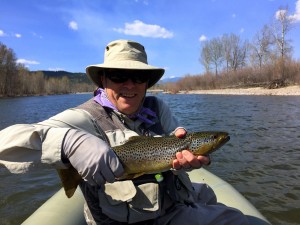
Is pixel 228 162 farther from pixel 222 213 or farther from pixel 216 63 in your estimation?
pixel 216 63

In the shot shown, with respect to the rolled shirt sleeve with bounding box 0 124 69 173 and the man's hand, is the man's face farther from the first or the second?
the rolled shirt sleeve with bounding box 0 124 69 173

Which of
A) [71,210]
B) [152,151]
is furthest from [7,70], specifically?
[152,151]

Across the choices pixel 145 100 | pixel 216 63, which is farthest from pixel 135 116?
pixel 216 63

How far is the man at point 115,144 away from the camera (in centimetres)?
191

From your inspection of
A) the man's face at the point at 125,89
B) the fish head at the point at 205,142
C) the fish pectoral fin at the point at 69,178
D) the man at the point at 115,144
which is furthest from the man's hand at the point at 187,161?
the fish pectoral fin at the point at 69,178

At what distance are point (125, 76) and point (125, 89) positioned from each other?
0.33 ft

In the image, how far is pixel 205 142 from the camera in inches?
98.7

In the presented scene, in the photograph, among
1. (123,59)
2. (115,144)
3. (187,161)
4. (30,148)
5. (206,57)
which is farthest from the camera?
(206,57)

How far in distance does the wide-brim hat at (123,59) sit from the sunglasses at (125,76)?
43mm

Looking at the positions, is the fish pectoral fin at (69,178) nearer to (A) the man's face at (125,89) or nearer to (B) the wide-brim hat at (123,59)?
(A) the man's face at (125,89)

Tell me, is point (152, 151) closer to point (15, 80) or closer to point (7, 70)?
point (7, 70)

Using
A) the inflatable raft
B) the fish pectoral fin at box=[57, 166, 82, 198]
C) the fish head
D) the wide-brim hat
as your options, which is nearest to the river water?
the inflatable raft

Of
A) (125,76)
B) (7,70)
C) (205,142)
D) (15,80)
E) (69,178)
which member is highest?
(7,70)

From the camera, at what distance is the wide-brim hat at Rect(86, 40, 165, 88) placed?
251cm
